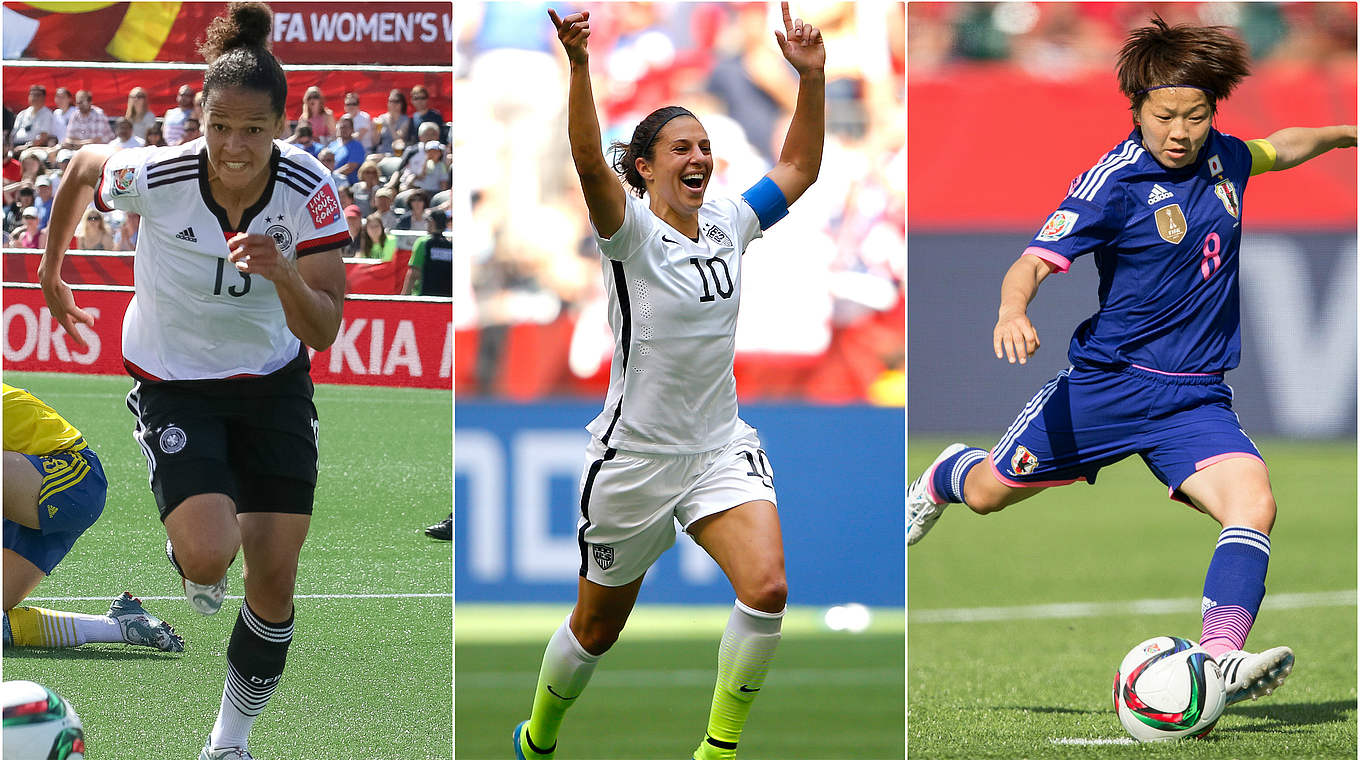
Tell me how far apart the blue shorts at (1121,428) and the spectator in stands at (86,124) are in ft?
9.87

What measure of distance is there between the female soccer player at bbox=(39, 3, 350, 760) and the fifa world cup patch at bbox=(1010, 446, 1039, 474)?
2085 mm

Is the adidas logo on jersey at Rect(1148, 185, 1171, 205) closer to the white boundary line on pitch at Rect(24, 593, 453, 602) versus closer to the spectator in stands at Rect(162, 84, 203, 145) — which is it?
the white boundary line on pitch at Rect(24, 593, 453, 602)

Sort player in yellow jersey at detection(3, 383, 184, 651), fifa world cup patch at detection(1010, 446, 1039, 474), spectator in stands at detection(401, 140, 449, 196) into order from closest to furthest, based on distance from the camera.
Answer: player in yellow jersey at detection(3, 383, 184, 651) < fifa world cup patch at detection(1010, 446, 1039, 474) < spectator in stands at detection(401, 140, 449, 196)

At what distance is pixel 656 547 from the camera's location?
3.60 m

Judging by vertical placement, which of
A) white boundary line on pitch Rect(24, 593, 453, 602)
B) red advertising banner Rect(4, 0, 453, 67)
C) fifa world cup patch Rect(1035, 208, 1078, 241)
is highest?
red advertising banner Rect(4, 0, 453, 67)

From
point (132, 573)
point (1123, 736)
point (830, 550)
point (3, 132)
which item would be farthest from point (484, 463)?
point (1123, 736)

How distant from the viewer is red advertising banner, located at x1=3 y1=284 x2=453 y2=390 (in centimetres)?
433

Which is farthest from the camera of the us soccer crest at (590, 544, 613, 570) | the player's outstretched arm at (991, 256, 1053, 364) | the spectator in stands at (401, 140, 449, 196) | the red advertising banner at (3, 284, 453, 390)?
the spectator in stands at (401, 140, 449, 196)

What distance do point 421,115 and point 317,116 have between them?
13.2 inches

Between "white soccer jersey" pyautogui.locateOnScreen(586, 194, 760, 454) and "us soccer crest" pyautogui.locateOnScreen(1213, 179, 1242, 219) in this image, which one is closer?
"white soccer jersey" pyautogui.locateOnScreen(586, 194, 760, 454)

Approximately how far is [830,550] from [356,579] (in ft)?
8.02

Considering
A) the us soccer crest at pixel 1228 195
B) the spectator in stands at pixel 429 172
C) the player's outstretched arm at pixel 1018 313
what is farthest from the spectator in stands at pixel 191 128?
the us soccer crest at pixel 1228 195

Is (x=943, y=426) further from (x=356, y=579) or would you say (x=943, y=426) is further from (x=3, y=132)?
(x=3, y=132)

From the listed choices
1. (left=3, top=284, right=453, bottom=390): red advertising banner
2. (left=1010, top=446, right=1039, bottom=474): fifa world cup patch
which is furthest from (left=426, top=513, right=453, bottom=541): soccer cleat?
(left=1010, top=446, right=1039, bottom=474): fifa world cup patch
